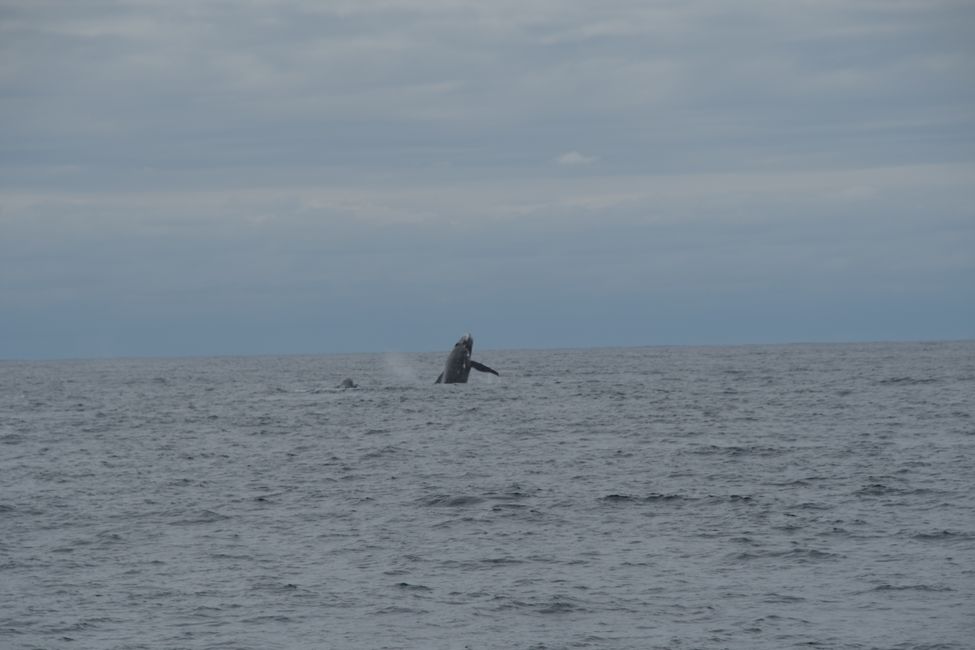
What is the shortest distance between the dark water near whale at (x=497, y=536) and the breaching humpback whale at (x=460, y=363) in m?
20.7

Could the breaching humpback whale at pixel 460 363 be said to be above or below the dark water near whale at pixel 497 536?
above

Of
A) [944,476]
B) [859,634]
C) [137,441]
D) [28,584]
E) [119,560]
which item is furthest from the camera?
[137,441]

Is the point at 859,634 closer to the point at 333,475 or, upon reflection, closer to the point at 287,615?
the point at 287,615

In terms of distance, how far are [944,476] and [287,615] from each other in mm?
19391

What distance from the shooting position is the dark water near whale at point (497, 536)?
17.0m

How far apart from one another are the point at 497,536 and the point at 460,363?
50.0 m

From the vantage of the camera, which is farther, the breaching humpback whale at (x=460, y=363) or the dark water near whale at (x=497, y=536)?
the breaching humpback whale at (x=460, y=363)

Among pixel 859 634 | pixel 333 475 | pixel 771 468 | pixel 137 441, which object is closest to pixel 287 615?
Answer: pixel 859 634

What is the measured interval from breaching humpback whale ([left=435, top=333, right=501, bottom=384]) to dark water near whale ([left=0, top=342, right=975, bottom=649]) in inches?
813

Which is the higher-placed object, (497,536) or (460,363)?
(460,363)

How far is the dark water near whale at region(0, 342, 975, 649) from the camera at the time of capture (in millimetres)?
16953

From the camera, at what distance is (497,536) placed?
23094mm

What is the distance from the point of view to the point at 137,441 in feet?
148

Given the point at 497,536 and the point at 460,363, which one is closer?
the point at 497,536
